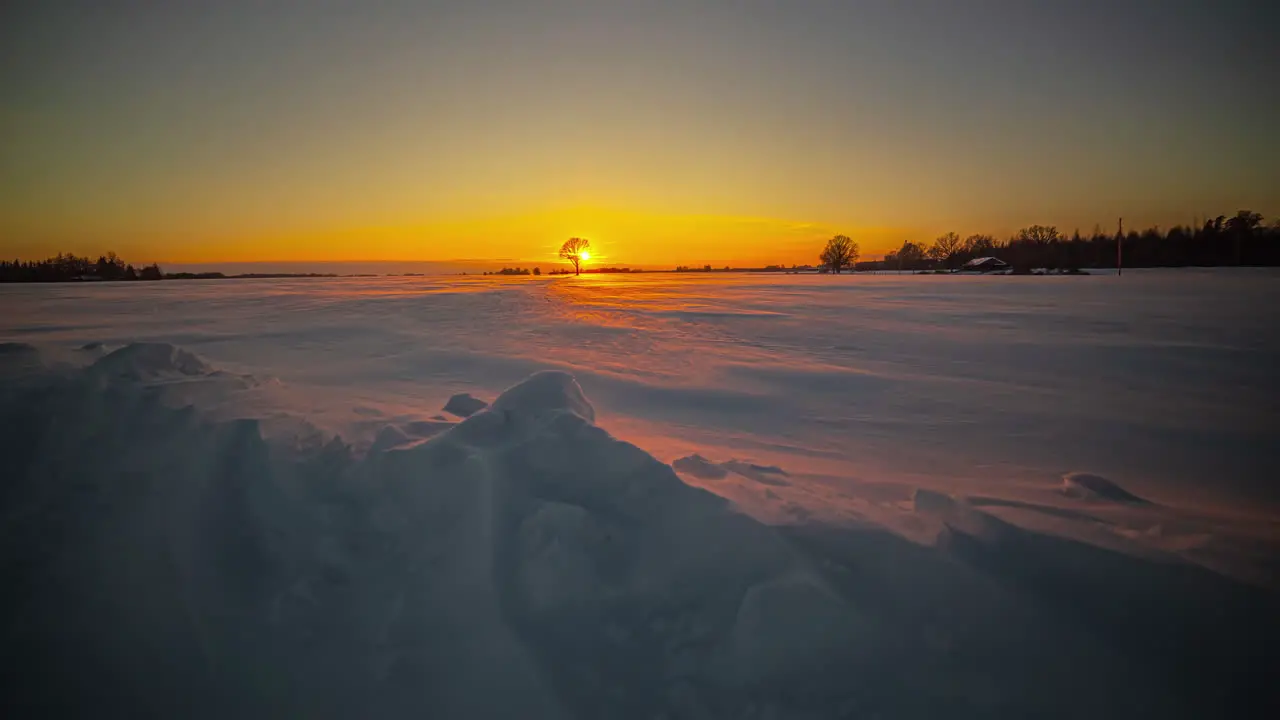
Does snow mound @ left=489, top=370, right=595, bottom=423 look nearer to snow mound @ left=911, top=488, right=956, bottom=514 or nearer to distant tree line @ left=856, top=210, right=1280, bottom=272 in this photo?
snow mound @ left=911, top=488, right=956, bottom=514

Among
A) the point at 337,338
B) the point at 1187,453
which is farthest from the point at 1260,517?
the point at 337,338

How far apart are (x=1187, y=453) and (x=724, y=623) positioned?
424 cm

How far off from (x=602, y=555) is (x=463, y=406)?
6.56 feet

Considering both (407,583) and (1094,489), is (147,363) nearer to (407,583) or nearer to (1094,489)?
(407,583)

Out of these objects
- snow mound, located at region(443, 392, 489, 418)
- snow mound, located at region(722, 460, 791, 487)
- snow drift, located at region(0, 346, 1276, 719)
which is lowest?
snow drift, located at region(0, 346, 1276, 719)

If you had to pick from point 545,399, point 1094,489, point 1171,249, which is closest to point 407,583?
point 545,399

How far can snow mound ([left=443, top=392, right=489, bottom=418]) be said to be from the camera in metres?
3.58

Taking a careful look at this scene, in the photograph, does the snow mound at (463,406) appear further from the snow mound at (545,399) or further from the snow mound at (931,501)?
the snow mound at (931,501)

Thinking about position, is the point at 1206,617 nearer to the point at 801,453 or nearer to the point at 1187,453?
the point at 801,453

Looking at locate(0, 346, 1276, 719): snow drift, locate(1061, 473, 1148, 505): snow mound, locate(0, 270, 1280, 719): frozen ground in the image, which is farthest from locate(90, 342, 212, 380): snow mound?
locate(1061, 473, 1148, 505): snow mound

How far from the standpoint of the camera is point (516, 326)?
8.66 meters

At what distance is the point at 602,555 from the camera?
2.17 meters

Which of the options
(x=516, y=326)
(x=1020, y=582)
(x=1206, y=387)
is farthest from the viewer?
(x=516, y=326)

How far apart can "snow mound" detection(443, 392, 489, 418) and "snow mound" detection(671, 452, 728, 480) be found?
5.56 ft
